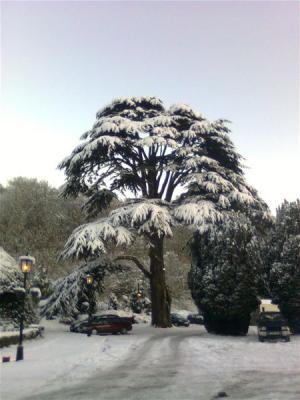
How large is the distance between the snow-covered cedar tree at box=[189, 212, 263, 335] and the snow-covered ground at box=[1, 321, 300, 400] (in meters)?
2.33

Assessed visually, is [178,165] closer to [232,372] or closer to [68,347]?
[68,347]

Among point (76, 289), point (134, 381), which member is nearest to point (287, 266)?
point (76, 289)

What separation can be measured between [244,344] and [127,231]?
29.3 ft

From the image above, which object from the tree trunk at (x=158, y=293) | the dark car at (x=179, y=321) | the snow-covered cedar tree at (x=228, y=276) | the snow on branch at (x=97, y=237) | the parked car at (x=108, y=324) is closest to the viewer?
the snow-covered cedar tree at (x=228, y=276)

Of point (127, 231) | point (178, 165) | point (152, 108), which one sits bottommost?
point (127, 231)

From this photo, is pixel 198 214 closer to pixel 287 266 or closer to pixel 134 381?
pixel 287 266

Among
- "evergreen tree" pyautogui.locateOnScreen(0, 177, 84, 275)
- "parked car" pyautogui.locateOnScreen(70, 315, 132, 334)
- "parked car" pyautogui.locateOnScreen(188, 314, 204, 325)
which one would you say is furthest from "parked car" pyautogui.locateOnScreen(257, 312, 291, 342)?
"evergreen tree" pyautogui.locateOnScreen(0, 177, 84, 275)

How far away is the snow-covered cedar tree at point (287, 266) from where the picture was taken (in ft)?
80.1

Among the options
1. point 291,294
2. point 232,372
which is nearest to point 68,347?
point 232,372

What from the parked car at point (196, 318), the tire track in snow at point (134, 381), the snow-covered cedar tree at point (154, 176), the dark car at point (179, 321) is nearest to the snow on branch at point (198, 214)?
the snow-covered cedar tree at point (154, 176)

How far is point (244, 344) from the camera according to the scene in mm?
20688

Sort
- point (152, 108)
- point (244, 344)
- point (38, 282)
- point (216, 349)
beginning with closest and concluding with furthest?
point (216, 349) → point (244, 344) → point (152, 108) → point (38, 282)

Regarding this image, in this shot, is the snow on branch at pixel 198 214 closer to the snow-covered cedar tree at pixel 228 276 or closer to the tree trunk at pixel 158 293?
the snow-covered cedar tree at pixel 228 276

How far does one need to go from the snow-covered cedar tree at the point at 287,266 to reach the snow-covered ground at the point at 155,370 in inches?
107
